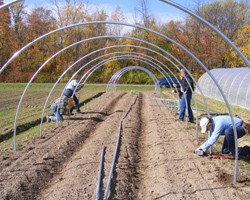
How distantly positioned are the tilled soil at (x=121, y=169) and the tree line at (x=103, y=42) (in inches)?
1083

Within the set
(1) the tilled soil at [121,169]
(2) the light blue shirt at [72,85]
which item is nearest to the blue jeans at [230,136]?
(1) the tilled soil at [121,169]

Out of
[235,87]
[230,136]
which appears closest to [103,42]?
[235,87]

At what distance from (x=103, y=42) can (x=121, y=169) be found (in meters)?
33.8

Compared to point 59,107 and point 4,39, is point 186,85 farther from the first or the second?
point 4,39

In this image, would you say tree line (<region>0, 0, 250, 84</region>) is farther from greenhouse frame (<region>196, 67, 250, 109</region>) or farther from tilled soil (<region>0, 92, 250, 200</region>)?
tilled soil (<region>0, 92, 250, 200</region>)

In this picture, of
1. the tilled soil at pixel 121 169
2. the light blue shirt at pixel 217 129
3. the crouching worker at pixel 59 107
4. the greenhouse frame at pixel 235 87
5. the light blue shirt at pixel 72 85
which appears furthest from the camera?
the greenhouse frame at pixel 235 87

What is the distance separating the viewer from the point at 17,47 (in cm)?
3894

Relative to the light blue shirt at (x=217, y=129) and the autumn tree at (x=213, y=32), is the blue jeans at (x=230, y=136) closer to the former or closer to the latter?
the light blue shirt at (x=217, y=129)

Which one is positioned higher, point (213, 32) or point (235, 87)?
point (213, 32)

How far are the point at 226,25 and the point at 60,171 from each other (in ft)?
130

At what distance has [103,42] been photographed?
39094 mm

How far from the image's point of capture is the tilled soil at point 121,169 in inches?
205

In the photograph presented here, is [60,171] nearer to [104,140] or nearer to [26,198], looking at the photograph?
[26,198]

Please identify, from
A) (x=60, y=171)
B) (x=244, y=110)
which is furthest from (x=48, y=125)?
(x=244, y=110)
